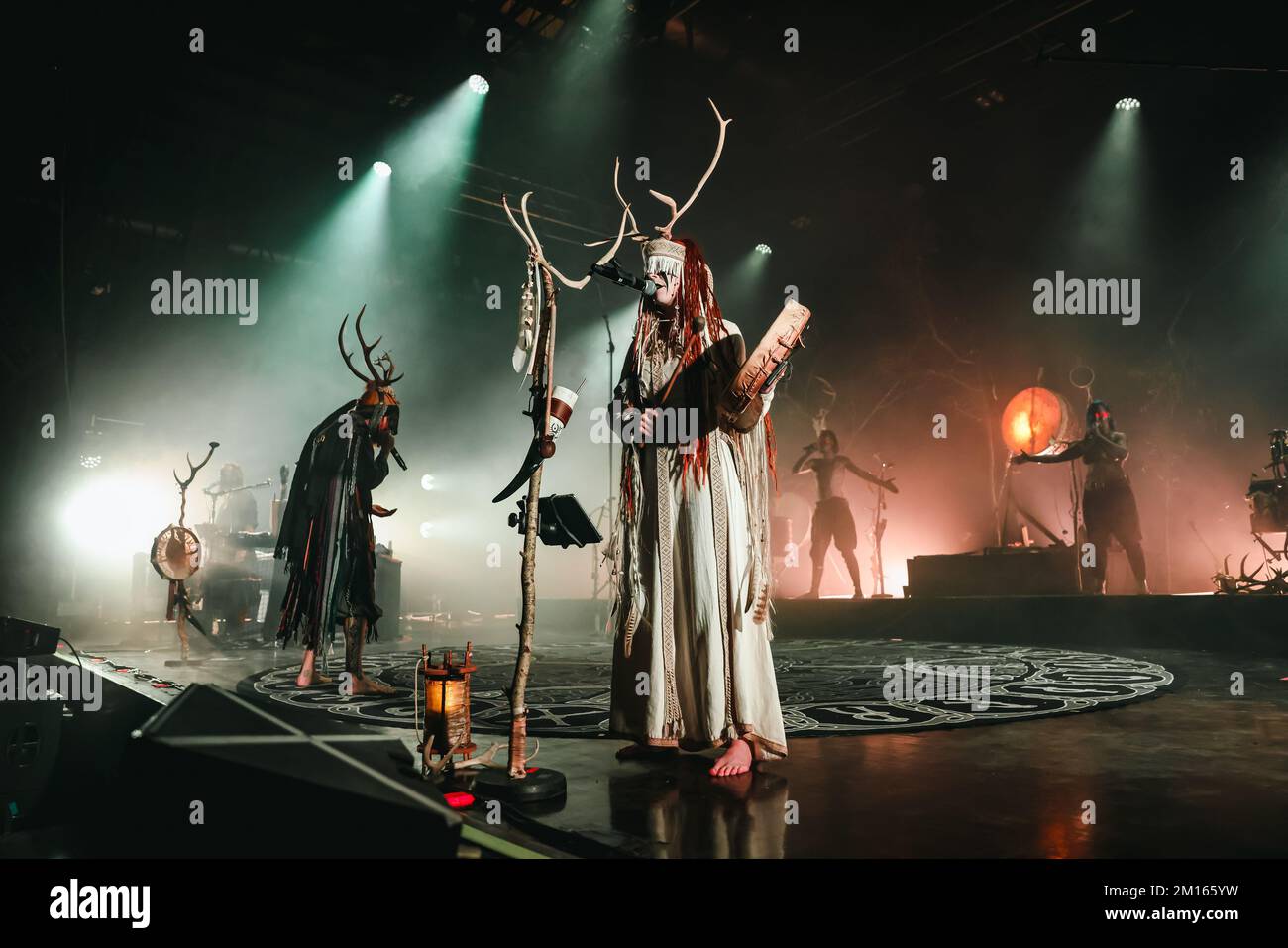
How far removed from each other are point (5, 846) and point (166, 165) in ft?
25.0

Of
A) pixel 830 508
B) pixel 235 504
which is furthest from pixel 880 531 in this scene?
pixel 235 504

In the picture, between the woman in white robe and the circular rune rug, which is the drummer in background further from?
the woman in white robe

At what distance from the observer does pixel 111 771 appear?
3100 millimetres

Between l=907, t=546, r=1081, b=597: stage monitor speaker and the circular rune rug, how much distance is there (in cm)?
106

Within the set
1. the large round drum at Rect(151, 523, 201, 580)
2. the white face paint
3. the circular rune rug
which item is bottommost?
the circular rune rug

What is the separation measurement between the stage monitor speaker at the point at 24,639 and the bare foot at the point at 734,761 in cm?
268

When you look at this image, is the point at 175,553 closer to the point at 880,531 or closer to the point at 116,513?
the point at 116,513

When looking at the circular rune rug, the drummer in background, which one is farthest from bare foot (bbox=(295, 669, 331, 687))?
the drummer in background

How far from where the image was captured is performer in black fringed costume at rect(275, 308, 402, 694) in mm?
3748

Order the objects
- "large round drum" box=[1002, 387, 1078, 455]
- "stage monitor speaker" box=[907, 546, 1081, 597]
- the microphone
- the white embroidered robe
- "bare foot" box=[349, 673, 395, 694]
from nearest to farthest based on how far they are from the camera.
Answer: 1. the microphone
2. the white embroidered robe
3. "bare foot" box=[349, 673, 395, 694]
4. "stage monitor speaker" box=[907, 546, 1081, 597]
5. "large round drum" box=[1002, 387, 1078, 455]

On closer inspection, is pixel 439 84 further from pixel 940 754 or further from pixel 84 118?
pixel 940 754

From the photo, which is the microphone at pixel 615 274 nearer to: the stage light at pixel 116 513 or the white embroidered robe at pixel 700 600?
the white embroidered robe at pixel 700 600

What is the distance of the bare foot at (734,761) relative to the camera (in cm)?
208

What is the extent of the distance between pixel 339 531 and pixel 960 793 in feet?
10.1
